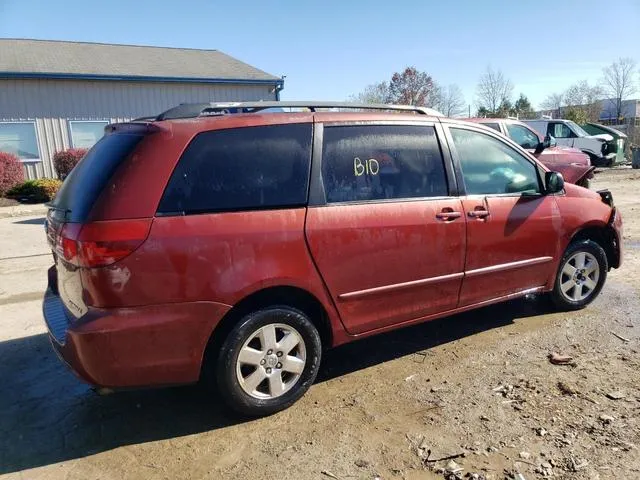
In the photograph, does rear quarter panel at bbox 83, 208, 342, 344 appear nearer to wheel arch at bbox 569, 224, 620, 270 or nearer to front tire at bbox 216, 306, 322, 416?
front tire at bbox 216, 306, 322, 416

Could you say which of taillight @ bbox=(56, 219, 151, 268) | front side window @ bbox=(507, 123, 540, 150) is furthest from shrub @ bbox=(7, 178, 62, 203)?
taillight @ bbox=(56, 219, 151, 268)

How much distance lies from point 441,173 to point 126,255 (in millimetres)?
2377

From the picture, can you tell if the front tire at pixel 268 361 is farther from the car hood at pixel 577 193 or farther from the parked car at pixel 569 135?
the parked car at pixel 569 135

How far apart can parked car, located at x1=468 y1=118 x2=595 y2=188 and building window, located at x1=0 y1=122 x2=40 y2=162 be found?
1446 centimetres

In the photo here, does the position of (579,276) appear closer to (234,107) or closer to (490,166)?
(490,166)

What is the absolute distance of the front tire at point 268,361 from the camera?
123 inches

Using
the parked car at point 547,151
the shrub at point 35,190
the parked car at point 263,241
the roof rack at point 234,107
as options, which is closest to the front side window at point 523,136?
the parked car at point 547,151

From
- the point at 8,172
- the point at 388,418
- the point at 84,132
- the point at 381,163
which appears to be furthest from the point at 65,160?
the point at 388,418

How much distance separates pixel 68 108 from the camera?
1777 cm

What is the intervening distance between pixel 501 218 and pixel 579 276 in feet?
4.37

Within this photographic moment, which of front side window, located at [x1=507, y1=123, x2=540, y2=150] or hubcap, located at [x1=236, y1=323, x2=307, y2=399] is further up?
front side window, located at [x1=507, y1=123, x2=540, y2=150]

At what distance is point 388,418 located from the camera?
3.26 metres

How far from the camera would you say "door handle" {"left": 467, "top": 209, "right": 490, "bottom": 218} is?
4051 mm

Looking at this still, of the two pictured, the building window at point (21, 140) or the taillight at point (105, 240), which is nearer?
the taillight at point (105, 240)
